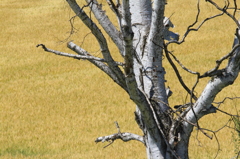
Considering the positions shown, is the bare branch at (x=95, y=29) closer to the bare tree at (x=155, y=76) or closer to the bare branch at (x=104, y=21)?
the bare tree at (x=155, y=76)

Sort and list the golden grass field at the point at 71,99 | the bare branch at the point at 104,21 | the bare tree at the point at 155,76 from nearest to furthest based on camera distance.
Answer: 1. the bare tree at the point at 155,76
2. the bare branch at the point at 104,21
3. the golden grass field at the point at 71,99

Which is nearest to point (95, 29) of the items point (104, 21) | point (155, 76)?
point (104, 21)

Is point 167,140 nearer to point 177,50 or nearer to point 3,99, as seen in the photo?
point 3,99

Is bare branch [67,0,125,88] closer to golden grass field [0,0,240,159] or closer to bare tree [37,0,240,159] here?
bare tree [37,0,240,159]

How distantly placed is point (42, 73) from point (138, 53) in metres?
16.1

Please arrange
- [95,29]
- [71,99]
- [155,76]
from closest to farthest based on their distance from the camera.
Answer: [95,29] → [155,76] → [71,99]

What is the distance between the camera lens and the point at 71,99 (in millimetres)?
15273

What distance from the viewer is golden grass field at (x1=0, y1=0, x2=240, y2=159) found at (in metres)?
10.4

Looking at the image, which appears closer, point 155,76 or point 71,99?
point 155,76

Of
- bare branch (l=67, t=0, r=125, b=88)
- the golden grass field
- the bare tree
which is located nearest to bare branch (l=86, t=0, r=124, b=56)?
the bare tree

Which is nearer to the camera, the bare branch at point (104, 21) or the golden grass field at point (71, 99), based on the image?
the bare branch at point (104, 21)

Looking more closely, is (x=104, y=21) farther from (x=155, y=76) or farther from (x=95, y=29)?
(x=155, y=76)

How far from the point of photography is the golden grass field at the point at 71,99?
34.0 feet

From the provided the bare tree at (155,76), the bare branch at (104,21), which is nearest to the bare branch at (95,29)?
the bare tree at (155,76)
